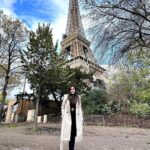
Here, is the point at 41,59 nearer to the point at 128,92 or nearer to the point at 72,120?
the point at 72,120

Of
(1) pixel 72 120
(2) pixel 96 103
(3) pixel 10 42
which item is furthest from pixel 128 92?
(1) pixel 72 120

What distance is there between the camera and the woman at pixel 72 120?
608 centimetres

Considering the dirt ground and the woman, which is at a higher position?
the woman

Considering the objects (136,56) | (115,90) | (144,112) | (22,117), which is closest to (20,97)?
(22,117)

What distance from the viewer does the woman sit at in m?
6.08

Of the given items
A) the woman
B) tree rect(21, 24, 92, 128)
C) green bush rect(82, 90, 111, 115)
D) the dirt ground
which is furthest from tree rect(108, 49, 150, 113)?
the woman

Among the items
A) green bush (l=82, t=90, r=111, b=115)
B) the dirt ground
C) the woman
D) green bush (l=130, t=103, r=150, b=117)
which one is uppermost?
green bush (l=82, t=90, r=111, b=115)

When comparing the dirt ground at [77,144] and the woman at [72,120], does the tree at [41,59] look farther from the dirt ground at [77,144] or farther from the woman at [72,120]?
the woman at [72,120]

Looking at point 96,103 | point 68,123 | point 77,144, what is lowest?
point 77,144

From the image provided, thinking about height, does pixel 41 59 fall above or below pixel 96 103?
above

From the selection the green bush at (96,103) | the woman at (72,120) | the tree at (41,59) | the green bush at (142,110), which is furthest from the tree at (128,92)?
the woman at (72,120)

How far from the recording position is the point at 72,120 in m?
6.16

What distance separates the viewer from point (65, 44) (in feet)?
139

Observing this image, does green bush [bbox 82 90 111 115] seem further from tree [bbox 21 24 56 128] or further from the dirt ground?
the dirt ground
